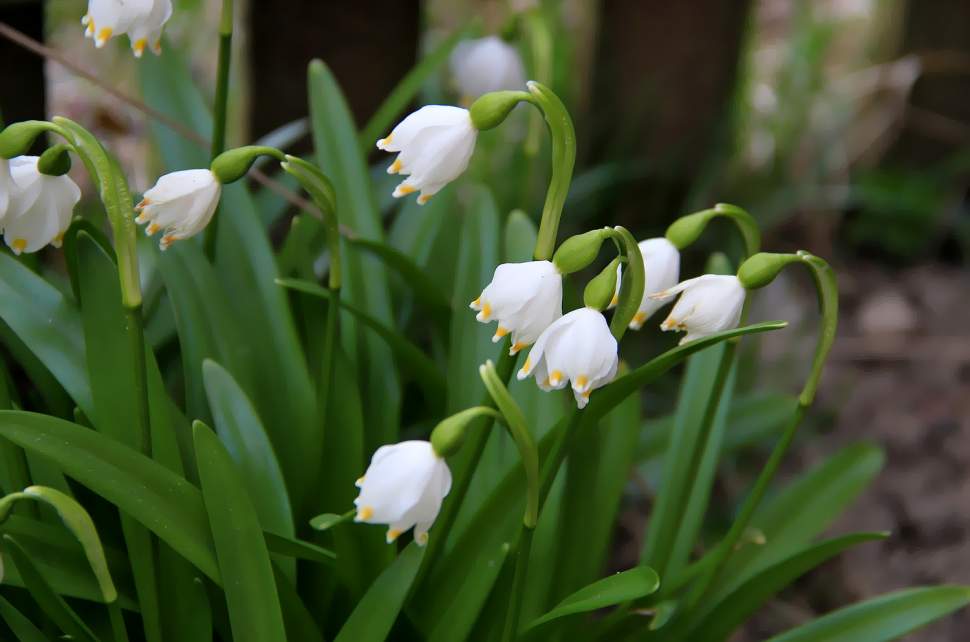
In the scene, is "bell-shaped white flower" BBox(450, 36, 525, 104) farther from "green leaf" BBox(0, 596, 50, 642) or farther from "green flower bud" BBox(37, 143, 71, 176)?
"green leaf" BBox(0, 596, 50, 642)

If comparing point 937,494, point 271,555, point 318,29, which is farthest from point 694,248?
point 271,555

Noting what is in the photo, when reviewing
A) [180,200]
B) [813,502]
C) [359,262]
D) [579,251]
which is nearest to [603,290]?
[579,251]

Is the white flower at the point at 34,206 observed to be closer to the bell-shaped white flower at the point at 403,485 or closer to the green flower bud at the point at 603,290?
the bell-shaped white flower at the point at 403,485

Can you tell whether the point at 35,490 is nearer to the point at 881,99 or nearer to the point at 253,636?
the point at 253,636

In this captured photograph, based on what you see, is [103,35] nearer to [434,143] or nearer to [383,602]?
[434,143]

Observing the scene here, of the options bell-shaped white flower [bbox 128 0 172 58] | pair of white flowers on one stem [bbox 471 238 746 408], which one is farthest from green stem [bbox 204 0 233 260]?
pair of white flowers on one stem [bbox 471 238 746 408]
